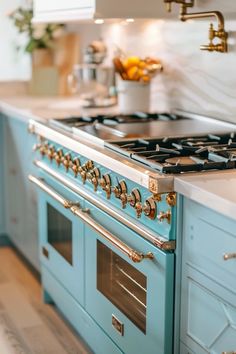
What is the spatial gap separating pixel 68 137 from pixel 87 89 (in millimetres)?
1526

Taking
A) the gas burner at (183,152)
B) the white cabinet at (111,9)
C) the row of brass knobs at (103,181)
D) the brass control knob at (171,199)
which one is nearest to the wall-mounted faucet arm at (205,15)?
the white cabinet at (111,9)

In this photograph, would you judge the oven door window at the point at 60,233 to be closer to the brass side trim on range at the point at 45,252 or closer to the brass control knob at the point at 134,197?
the brass side trim on range at the point at 45,252

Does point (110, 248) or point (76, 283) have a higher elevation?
point (110, 248)

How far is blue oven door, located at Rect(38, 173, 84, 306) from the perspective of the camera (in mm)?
2674

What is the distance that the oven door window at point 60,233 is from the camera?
281 cm

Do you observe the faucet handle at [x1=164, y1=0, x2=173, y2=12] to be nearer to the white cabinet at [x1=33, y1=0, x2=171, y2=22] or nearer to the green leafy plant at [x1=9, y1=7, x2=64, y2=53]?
the white cabinet at [x1=33, y1=0, x2=171, y2=22]

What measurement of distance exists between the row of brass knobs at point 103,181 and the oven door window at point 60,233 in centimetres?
23

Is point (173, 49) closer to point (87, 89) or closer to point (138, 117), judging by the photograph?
point (138, 117)

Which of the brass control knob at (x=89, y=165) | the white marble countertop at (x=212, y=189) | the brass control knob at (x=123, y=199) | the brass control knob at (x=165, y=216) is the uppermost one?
the white marble countertop at (x=212, y=189)

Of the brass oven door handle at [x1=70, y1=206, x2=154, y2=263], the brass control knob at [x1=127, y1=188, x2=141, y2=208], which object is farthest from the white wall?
the brass control knob at [x1=127, y1=188, x2=141, y2=208]

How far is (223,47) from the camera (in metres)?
2.63

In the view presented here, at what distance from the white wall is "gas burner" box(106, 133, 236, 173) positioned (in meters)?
2.22

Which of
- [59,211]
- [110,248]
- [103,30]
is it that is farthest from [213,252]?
[103,30]

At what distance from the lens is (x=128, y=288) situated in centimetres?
225
